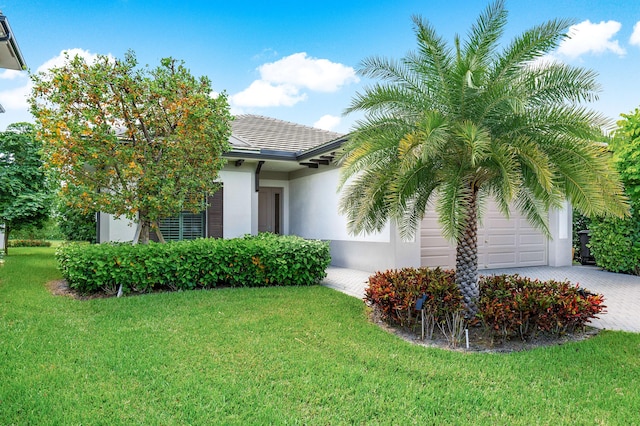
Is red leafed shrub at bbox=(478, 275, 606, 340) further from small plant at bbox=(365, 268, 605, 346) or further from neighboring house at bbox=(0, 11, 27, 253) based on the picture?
neighboring house at bbox=(0, 11, 27, 253)

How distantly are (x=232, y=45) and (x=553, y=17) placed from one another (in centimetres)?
1175

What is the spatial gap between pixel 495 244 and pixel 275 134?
346 inches

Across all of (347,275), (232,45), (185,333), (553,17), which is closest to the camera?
(553,17)

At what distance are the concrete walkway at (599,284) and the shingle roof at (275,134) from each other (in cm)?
457

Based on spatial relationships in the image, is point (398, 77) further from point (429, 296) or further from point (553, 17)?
point (429, 296)

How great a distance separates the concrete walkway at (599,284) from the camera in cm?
658

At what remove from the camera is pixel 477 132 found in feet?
16.7

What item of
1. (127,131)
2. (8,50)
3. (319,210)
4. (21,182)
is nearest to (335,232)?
(319,210)

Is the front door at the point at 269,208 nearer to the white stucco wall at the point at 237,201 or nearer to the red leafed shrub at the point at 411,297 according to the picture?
the white stucco wall at the point at 237,201

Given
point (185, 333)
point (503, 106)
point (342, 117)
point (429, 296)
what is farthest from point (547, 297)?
point (185, 333)

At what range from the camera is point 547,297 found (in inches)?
Result: 216

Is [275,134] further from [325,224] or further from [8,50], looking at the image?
[8,50]

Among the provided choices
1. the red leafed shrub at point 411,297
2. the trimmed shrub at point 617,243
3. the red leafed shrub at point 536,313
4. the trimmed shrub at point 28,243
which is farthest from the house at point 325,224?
the trimmed shrub at point 28,243

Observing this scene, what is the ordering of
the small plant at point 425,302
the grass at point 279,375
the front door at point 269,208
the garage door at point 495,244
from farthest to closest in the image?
the front door at point 269,208 < the garage door at point 495,244 < the small plant at point 425,302 < the grass at point 279,375
